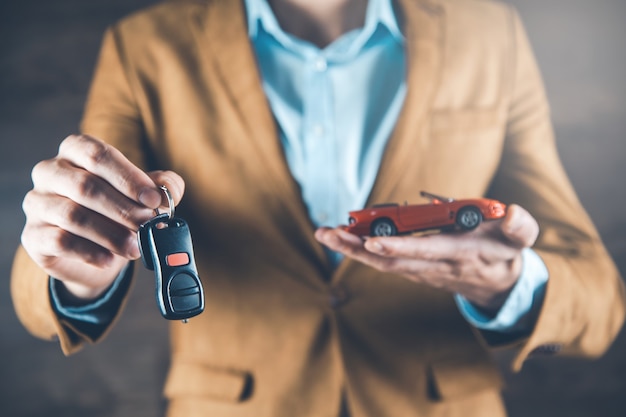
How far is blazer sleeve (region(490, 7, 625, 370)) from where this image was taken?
1188mm

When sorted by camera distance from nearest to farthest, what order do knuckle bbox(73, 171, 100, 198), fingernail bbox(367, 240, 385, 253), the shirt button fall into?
knuckle bbox(73, 171, 100, 198), fingernail bbox(367, 240, 385, 253), the shirt button

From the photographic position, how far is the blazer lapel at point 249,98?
109 cm

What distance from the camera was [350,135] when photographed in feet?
3.79

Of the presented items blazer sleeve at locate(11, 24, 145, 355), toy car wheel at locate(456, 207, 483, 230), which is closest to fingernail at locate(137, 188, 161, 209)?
blazer sleeve at locate(11, 24, 145, 355)

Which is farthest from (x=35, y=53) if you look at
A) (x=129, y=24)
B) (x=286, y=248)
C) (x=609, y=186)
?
(x=609, y=186)

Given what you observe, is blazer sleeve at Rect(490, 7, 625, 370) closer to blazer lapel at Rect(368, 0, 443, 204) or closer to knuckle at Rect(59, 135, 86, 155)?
blazer lapel at Rect(368, 0, 443, 204)

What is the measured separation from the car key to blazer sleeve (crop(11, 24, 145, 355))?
0.88 ft

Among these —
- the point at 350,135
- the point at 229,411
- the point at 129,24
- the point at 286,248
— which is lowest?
the point at 229,411

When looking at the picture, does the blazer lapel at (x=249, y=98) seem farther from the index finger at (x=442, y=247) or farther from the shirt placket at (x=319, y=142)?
the index finger at (x=442, y=247)

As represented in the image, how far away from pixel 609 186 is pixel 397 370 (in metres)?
0.66

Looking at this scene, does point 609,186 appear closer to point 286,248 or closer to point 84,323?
point 286,248

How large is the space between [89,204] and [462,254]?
69 cm

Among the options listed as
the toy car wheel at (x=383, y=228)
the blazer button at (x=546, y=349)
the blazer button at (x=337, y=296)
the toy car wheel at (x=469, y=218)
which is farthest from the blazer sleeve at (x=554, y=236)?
the blazer button at (x=337, y=296)

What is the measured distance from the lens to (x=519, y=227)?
45.5 inches
